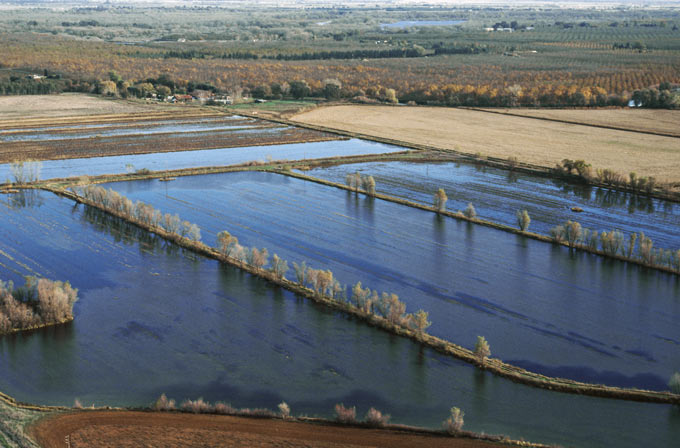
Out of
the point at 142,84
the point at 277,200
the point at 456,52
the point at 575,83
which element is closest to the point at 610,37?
the point at 456,52

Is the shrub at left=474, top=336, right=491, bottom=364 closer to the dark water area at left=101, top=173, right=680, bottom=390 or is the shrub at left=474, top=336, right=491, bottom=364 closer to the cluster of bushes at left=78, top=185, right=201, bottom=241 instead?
the dark water area at left=101, top=173, right=680, bottom=390

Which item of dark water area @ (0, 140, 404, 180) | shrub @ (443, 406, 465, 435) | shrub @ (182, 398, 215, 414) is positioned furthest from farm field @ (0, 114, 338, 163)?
shrub @ (443, 406, 465, 435)

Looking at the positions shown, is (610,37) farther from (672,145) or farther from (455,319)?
(455,319)

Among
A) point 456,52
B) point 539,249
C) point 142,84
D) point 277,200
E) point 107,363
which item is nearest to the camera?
point 107,363

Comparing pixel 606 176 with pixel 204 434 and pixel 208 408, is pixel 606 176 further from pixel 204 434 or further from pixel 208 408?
pixel 204 434

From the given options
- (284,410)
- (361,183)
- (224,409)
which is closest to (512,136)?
(361,183)

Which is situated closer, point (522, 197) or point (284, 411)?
point (284, 411)

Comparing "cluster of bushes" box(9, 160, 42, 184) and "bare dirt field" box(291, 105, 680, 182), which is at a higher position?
"cluster of bushes" box(9, 160, 42, 184)
